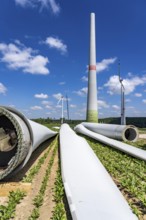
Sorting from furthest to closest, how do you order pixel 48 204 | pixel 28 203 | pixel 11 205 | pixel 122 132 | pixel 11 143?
pixel 122 132 < pixel 11 143 < pixel 28 203 < pixel 48 204 < pixel 11 205

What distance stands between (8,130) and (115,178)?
15.8 feet

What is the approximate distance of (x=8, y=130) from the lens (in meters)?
11.1

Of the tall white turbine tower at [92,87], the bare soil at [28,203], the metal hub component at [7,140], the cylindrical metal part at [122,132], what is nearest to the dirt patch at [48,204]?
the bare soil at [28,203]

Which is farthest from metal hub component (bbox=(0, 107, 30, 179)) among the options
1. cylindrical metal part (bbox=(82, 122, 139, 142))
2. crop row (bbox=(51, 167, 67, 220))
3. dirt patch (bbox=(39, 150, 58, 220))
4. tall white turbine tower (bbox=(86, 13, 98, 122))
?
tall white turbine tower (bbox=(86, 13, 98, 122))

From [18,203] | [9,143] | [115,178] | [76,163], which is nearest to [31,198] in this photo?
[18,203]

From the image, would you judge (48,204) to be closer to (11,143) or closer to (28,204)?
(28,204)

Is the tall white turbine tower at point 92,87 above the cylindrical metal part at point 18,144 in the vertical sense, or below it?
above

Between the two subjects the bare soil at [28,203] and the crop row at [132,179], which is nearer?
the bare soil at [28,203]

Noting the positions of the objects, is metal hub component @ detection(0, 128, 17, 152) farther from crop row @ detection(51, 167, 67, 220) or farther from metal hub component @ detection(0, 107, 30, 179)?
crop row @ detection(51, 167, 67, 220)

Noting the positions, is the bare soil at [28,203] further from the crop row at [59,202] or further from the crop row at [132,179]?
the crop row at [132,179]

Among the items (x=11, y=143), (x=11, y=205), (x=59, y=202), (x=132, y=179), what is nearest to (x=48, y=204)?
(x=59, y=202)

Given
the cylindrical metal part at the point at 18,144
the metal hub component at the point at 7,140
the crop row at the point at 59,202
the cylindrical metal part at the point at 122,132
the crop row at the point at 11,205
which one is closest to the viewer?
the crop row at the point at 59,202

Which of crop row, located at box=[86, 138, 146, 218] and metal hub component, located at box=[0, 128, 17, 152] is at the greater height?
metal hub component, located at box=[0, 128, 17, 152]

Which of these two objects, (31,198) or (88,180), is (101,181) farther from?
(31,198)
